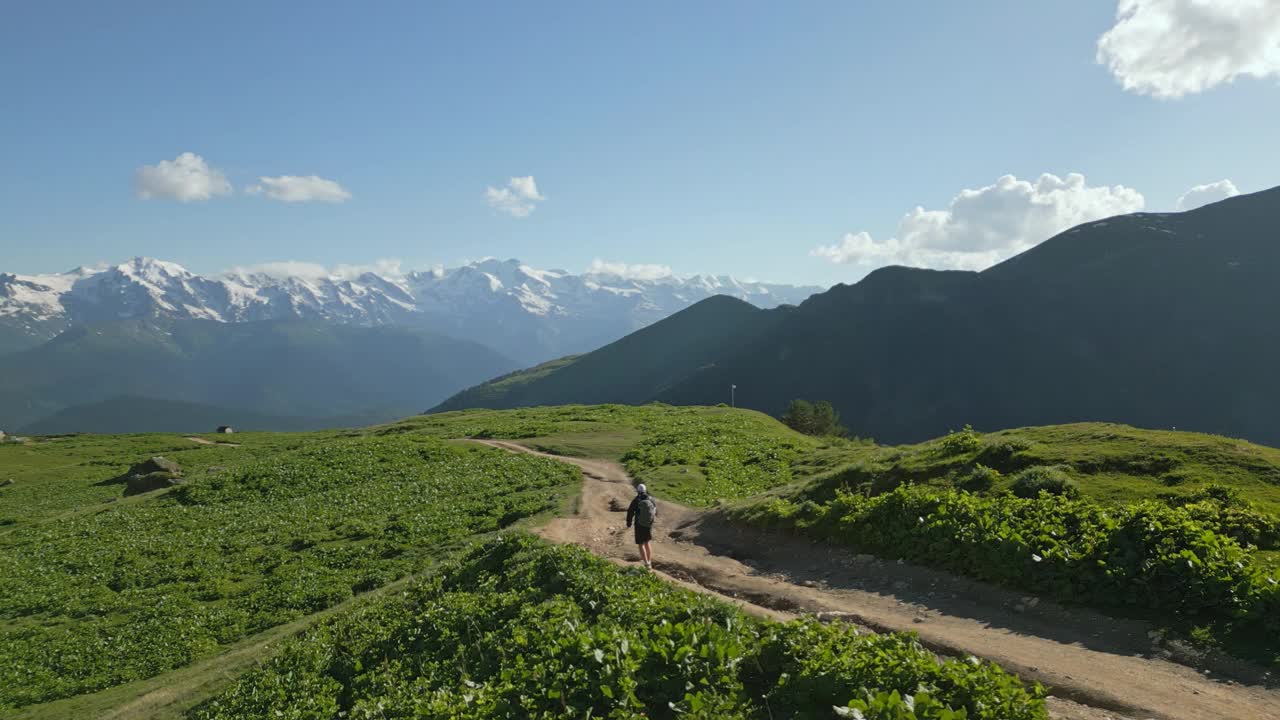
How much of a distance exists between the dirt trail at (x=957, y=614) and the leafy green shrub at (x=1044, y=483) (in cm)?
542

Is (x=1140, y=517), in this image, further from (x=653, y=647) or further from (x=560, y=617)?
(x=560, y=617)

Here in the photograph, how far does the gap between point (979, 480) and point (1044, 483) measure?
9.25 ft

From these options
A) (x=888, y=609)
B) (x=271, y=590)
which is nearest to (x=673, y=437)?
(x=271, y=590)

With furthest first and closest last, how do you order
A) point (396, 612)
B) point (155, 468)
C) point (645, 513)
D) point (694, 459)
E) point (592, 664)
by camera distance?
point (155, 468) < point (694, 459) < point (645, 513) < point (396, 612) < point (592, 664)

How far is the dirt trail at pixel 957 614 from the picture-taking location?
39.0 feet

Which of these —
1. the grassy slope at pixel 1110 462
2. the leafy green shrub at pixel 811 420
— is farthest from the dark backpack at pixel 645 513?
the leafy green shrub at pixel 811 420

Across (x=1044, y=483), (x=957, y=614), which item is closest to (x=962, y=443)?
(x=1044, y=483)

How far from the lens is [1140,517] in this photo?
16734mm

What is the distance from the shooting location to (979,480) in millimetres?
24562

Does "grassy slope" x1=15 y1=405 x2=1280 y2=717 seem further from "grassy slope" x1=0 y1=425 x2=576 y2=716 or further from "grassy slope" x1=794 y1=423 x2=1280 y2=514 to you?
"grassy slope" x1=0 y1=425 x2=576 y2=716

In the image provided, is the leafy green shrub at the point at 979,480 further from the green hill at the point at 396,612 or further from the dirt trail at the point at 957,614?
the green hill at the point at 396,612

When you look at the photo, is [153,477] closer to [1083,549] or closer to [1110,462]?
[1083,549]

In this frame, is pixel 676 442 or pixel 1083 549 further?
pixel 676 442

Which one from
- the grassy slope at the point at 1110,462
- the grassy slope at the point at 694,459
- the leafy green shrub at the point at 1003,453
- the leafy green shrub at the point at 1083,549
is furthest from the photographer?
the leafy green shrub at the point at 1003,453
